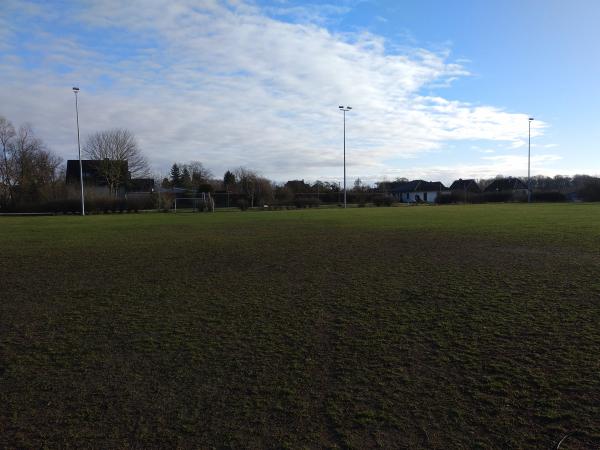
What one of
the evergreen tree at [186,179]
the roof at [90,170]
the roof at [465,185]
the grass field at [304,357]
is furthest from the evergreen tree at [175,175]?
the grass field at [304,357]

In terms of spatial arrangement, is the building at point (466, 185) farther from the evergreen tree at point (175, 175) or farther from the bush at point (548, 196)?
the evergreen tree at point (175, 175)

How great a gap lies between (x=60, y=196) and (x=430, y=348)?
54.2 meters

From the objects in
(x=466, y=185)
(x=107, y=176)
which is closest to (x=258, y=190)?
(x=107, y=176)

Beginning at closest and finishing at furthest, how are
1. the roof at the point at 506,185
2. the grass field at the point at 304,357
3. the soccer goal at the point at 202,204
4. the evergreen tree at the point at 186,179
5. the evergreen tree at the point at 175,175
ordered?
the grass field at the point at 304,357, the soccer goal at the point at 202,204, the evergreen tree at the point at 186,179, the roof at the point at 506,185, the evergreen tree at the point at 175,175

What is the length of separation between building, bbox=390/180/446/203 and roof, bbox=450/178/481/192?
16.1ft

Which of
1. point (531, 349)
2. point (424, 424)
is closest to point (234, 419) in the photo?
point (424, 424)

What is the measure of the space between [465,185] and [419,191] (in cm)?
1247

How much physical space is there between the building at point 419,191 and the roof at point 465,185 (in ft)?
16.1

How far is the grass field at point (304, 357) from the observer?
3.43 m

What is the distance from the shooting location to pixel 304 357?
4.82 m

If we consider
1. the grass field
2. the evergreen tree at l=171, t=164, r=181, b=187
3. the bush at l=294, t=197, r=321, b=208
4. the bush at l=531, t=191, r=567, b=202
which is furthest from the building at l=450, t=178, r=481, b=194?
the grass field

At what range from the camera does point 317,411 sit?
3684 mm

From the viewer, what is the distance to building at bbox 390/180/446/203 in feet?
334

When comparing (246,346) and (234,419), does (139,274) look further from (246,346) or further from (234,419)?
(234,419)
